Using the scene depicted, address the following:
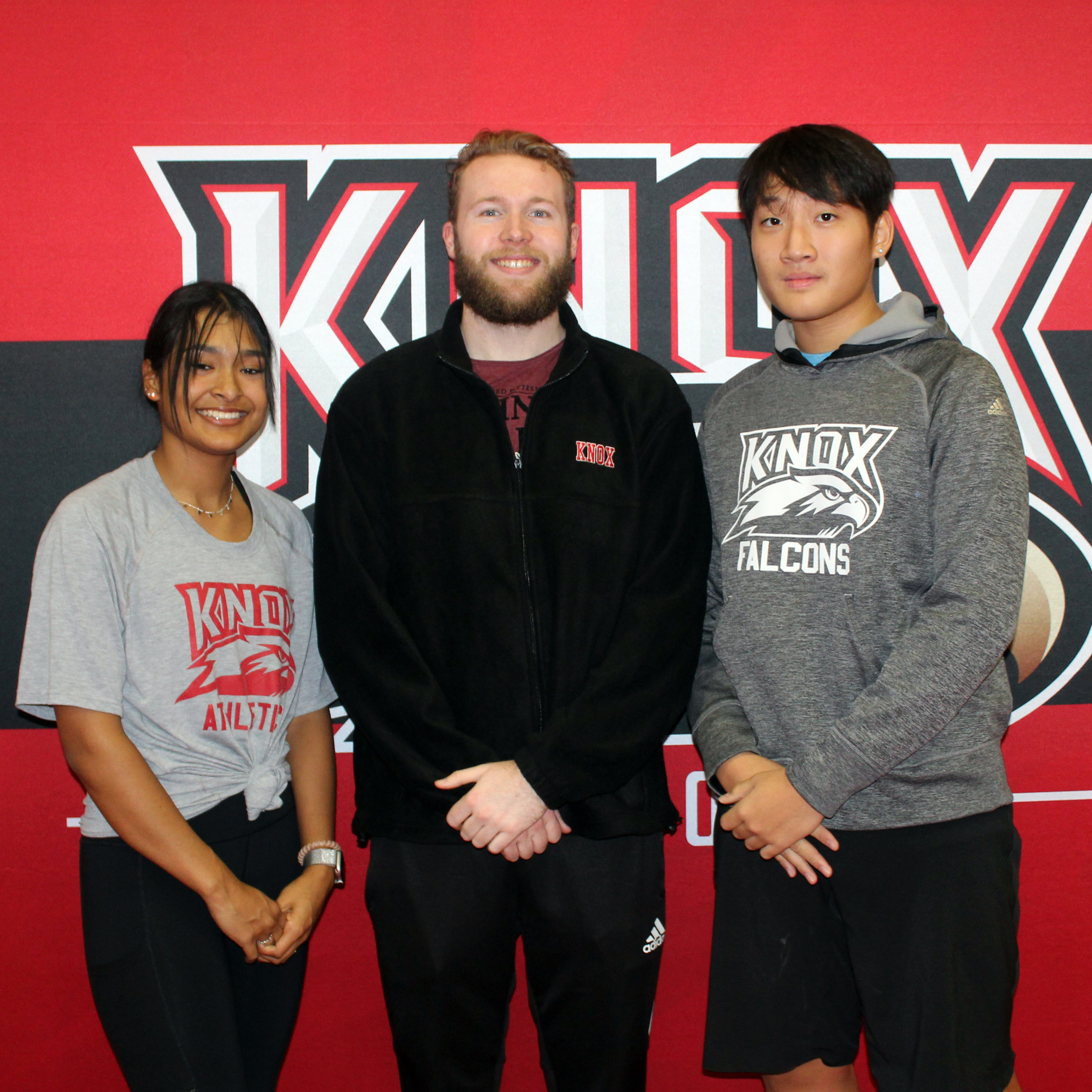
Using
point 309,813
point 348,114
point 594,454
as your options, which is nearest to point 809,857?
point 594,454

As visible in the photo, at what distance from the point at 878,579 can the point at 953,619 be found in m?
0.12

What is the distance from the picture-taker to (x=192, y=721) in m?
1.29

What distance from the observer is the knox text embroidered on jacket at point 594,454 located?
1405 millimetres

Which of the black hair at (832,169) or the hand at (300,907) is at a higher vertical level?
the black hair at (832,169)

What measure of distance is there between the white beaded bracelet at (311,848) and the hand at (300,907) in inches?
0.9

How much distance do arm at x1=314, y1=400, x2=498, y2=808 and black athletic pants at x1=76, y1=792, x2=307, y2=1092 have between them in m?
0.26

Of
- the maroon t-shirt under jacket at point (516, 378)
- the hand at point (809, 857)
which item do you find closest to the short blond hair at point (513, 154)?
the maroon t-shirt under jacket at point (516, 378)

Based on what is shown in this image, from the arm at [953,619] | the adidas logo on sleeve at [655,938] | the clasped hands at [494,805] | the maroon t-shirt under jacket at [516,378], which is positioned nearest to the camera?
the arm at [953,619]

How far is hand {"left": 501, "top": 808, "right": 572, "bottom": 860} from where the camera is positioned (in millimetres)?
1304

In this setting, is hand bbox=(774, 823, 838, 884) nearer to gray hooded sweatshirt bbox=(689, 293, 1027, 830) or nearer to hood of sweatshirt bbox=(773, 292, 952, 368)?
gray hooded sweatshirt bbox=(689, 293, 1027, 830)

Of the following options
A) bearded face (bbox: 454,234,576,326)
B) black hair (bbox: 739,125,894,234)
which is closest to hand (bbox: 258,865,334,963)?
bearded face (bbox: 454,234,576,326)

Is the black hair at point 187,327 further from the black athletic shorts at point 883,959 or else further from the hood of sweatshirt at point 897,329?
the black athletic shorts at point 883,959

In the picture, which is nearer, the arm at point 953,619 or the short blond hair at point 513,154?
the arm at point 953,619

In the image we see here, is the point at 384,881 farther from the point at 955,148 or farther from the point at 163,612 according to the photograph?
the point at 955,148
